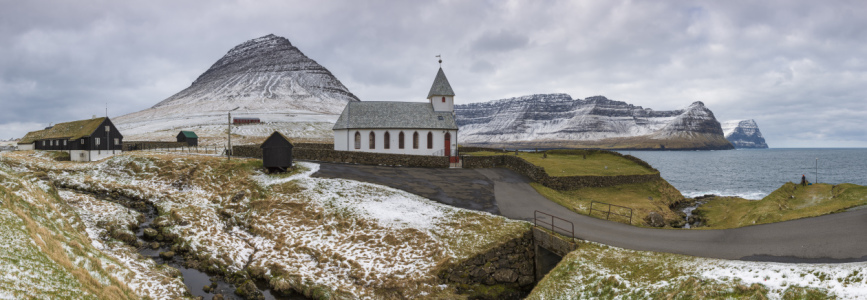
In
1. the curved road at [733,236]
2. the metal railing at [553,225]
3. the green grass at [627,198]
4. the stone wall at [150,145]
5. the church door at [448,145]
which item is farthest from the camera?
the stone wall at [150,145]

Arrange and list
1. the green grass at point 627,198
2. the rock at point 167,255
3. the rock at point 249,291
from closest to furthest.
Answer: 1. the rock at point 249,291
2. the rock at point 167,255
3. the green grass at point 627,198

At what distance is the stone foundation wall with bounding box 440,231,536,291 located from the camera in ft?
63.3

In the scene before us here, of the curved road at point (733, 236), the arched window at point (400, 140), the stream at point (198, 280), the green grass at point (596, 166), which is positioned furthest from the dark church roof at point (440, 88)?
the stream at point (198, 280)

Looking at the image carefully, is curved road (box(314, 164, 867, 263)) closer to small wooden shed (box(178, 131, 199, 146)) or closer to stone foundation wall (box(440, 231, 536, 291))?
stone foundation wall (box(440, 231, 536, 291))

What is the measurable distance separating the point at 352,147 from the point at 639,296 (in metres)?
41.6

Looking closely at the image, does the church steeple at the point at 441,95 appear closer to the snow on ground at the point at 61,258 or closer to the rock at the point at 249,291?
the snow on ground at the point at 61,258

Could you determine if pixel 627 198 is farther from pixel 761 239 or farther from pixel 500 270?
pixel 500 270

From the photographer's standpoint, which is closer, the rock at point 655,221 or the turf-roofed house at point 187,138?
the rock at point 655,221

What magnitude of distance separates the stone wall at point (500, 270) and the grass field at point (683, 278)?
3.00m

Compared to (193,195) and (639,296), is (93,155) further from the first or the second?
(639,296)

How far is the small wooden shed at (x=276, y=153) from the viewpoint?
33781mm

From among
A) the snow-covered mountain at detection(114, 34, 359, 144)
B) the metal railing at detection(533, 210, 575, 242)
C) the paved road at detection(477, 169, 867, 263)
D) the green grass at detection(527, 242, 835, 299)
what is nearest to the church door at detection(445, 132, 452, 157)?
the metal railing at detection(533, 210, 575, 242)

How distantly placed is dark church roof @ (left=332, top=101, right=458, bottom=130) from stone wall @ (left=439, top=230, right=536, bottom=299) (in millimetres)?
31970

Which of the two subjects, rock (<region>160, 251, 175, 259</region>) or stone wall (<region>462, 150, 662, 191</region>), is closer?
rock (<region>160, 251, 175, 259</region>)
